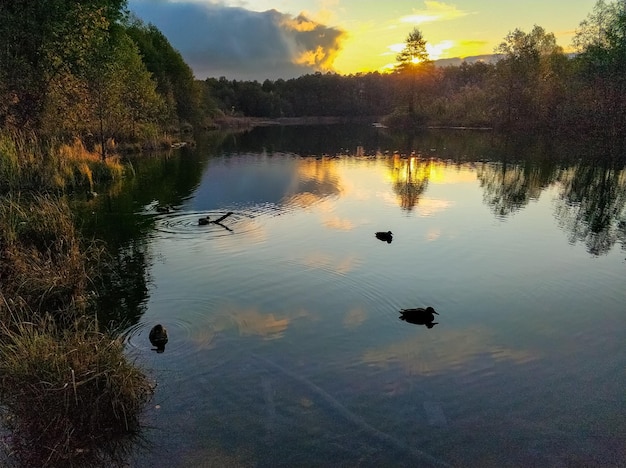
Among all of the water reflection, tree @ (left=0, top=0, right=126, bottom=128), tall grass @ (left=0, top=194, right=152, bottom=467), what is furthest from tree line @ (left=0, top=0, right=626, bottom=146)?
the water reflection

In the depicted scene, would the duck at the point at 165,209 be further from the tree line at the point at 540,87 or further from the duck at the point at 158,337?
the tree line at the point at 540,87

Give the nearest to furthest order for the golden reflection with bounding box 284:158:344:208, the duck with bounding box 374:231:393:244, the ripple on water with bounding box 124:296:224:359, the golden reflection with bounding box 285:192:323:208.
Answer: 1. the ripple on water with bounding box 124:296:224:359
2. the duck with bounding box 374:231:393:244
3. the golden reflection with bounding box 285:192:323:208
4. the golden reflection with bounding box 284:158:344:208

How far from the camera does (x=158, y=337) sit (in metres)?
7.64

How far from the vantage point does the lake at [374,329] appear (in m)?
5.62

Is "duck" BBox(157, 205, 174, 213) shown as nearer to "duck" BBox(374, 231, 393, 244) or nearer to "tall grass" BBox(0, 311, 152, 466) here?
"duck" BBox(374, 231, 393, 244)

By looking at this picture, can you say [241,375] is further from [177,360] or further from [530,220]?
[530,220]

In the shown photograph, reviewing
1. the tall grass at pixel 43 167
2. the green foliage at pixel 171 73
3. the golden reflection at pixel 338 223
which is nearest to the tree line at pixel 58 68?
the tall grass at pixel 43 167

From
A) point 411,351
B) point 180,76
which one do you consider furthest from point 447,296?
point 180,76

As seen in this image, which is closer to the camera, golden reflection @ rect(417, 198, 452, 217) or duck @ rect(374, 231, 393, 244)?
duck @ rect(374, 231, 393, 244)

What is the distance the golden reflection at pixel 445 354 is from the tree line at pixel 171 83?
21.2 m

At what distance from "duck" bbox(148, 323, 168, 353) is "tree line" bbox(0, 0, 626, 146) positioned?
60.7 ft

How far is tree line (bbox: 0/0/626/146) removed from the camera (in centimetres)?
2259

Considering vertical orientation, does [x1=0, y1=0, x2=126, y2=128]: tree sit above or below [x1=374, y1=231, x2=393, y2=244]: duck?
above

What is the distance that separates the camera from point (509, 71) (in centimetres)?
6238
